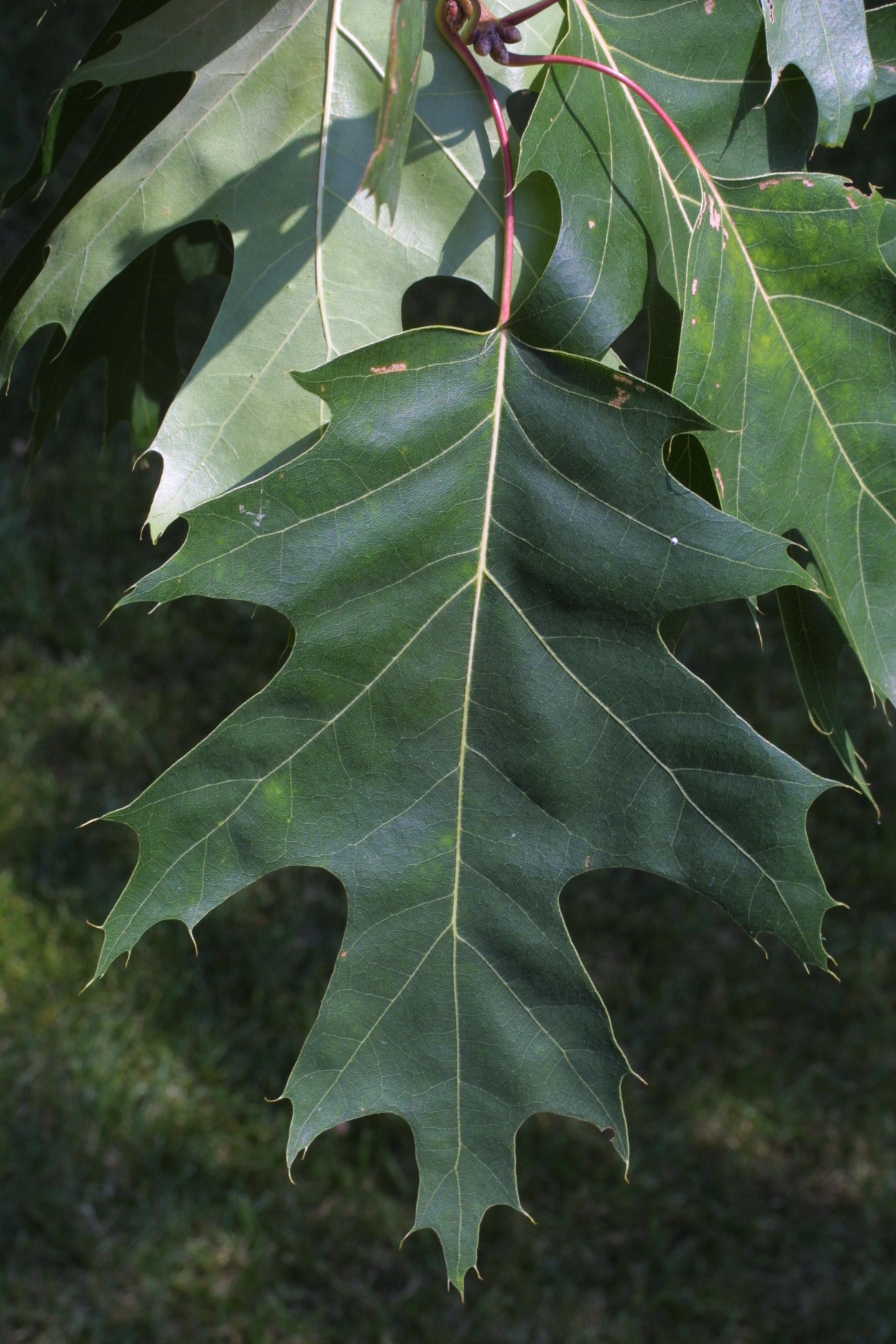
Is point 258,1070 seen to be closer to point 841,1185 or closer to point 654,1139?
point 654,1139

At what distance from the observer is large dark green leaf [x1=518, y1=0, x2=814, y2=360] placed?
89cm

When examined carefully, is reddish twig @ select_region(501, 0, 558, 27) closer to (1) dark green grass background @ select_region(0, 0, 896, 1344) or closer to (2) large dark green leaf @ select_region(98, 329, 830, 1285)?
(2) large dark green leaf @ select_region(98, 329, 830, 1285)

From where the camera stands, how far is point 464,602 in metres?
0.92

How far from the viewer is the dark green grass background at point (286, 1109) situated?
2.25 meters

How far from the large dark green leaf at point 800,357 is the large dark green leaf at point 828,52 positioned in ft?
0.18

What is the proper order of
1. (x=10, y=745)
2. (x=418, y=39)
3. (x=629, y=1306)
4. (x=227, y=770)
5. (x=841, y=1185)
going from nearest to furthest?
(x=418, y=39), (x=227, y=770), (x=629, y=1306), (x=841, y=1185), (x=10, y=745)

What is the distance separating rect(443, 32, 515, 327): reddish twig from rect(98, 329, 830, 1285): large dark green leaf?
0.07 m

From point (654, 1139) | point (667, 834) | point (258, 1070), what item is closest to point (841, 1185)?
point (654, 1139)

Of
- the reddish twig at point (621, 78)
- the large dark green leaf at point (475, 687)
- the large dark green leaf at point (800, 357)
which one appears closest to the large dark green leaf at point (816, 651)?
the large dark green leaf at point (800, 357)

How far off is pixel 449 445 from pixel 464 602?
117mm

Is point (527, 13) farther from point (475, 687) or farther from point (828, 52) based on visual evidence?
point (475, 687)

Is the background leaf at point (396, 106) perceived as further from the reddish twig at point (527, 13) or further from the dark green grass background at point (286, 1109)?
the dark green grass background at point (286, 1109)

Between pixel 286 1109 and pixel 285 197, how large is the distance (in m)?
1.96

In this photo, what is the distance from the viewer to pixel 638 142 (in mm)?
945
